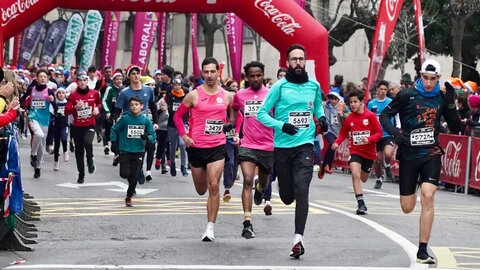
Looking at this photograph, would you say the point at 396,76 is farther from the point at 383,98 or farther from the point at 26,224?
the point at 26,224

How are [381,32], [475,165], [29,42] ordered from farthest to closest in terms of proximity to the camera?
[29,42] → [381,32] → [475,165]

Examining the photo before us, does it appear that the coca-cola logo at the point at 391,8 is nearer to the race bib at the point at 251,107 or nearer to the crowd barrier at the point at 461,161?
the crowd barrier at the point at 461,161

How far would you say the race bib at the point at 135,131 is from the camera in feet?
54.1

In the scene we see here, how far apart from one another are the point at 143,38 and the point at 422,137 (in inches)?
1049

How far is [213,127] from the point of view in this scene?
12.7 metres

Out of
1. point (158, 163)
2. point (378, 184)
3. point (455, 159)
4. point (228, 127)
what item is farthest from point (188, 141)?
point (158, 163)

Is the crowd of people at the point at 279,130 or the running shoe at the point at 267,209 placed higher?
the crowd of people at the point at 279,130

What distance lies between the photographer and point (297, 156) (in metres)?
11.2

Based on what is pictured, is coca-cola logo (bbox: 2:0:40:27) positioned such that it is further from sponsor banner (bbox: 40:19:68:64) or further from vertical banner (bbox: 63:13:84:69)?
sponsor banner (bbox: 40:19:68:64)

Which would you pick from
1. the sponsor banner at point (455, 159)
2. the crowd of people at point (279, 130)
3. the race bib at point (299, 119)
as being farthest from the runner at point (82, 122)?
the race bib at point (299, 119)

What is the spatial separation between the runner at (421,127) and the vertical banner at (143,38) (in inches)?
995

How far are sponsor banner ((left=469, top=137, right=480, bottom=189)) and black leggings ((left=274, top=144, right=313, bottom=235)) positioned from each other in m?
9.37

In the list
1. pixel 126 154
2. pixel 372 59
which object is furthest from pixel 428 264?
pixel 372 59

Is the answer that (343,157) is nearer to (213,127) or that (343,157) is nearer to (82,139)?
(82,139)
